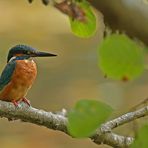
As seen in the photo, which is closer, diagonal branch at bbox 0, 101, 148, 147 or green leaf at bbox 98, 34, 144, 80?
green leaf at bbox 98, 34, 144, 80

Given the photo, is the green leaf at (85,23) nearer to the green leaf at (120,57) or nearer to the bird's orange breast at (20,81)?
the green leaf at (120,57)

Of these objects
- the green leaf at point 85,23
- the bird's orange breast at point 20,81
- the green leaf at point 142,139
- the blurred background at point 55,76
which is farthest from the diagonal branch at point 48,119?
the blurred background at point 55,76

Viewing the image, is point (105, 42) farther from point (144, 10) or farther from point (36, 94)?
point (36, 94)

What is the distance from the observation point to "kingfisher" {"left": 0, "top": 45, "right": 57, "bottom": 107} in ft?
6.09

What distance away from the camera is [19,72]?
1.91 meters

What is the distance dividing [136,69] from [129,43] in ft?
0.13

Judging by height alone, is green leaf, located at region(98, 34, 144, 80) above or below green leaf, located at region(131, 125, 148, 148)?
above

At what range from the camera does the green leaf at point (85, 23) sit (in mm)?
772

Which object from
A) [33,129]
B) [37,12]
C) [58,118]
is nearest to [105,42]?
[58,118]

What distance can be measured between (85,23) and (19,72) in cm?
115

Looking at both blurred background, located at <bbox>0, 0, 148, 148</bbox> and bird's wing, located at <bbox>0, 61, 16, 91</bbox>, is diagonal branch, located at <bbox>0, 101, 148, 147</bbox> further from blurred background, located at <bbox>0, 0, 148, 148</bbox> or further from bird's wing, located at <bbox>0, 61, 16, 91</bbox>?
blurred background, located at <bbox>0, 0, 148, 148</bbox>

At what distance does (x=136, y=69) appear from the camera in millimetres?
689

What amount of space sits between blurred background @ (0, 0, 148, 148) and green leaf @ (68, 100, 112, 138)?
5.01 m

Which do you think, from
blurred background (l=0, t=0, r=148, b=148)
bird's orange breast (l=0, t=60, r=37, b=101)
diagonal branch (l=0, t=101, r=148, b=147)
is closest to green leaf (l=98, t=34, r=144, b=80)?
diagonal branch (l=0, t=101, r=148, b=147)
